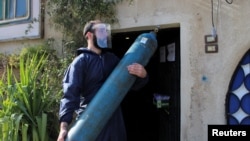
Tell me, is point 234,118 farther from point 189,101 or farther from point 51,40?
point 51,40

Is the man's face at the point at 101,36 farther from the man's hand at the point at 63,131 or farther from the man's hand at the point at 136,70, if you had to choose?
the man's hand at the point at 63,131

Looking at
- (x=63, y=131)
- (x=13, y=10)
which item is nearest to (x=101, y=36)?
(x=63, y=131)

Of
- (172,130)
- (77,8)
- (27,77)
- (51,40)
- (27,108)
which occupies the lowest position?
(172,130)

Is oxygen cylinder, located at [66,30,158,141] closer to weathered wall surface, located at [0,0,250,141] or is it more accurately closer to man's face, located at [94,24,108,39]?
man's face, located at [94,24,108,39]

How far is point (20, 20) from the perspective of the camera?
7.37 meters

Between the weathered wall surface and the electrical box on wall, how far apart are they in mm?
45

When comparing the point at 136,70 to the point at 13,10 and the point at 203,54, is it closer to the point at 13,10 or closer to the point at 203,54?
the point at 203,54

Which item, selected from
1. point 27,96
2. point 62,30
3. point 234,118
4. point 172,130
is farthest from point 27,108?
point 234,118

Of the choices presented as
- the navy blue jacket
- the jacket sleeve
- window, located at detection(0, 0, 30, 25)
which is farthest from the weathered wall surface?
window, located at detection(0, 0, 30, 25)

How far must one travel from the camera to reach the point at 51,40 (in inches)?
265

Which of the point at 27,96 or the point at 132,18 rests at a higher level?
the point at 132,18

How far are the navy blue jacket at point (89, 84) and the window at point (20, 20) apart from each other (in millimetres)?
3245

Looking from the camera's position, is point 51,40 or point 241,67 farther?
point 51,40

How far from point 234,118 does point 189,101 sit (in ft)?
1.95
